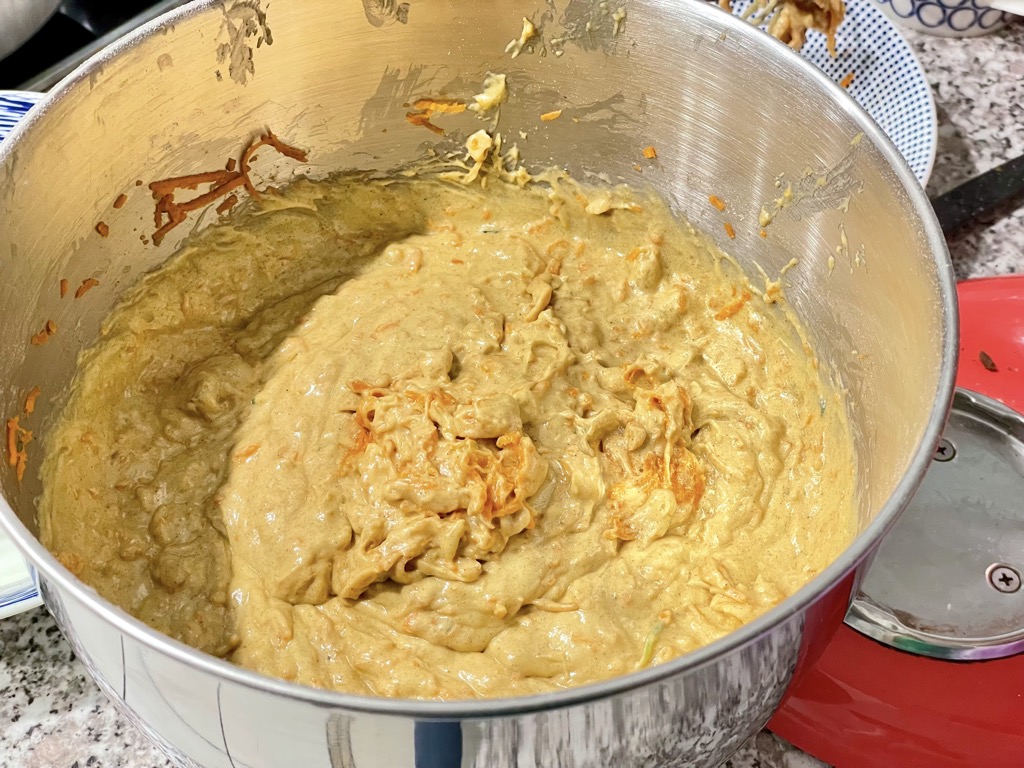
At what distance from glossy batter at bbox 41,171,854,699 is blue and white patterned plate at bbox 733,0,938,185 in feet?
2.10

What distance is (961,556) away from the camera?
1.42m

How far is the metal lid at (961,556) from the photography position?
1.34m

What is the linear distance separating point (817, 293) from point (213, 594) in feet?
3.55

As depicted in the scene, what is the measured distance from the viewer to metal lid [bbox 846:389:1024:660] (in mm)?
1338

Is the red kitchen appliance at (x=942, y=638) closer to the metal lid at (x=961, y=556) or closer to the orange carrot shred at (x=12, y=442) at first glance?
the metal lid at (x=961, y=556)

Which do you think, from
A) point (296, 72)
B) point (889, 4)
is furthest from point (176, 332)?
point (889, 4)

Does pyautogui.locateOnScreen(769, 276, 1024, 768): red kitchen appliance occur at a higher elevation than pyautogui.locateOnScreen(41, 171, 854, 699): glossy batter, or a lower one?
lower

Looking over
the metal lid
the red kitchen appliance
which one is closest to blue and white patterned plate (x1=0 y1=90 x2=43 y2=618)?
the red kitchen appliance

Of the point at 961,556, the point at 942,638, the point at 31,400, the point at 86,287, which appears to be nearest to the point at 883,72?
the point at 961,556

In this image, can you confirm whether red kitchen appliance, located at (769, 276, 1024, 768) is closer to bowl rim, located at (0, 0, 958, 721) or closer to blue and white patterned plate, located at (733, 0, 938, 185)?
bowl rim, located at (0, 0, 958, 721)

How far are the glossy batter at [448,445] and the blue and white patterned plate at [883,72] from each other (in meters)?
0.64

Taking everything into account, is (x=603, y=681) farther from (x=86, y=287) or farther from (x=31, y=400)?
(x=86, y=287)

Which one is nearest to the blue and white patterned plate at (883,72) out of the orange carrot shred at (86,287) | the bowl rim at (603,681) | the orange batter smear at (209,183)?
the bowl rim at (603,681)

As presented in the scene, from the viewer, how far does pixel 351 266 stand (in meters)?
1.79
